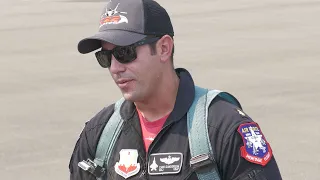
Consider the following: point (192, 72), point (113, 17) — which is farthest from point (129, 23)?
point (192, 72)

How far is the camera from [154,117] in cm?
315

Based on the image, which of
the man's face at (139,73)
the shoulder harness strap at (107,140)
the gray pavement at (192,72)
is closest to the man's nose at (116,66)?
the man's face at (139,73)

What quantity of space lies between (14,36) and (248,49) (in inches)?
188

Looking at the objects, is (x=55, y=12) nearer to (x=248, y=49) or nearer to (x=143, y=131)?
(x=248, y=49)

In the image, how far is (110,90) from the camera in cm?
1022

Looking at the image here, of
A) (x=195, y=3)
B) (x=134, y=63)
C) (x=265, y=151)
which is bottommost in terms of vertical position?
(x=195, y=3)

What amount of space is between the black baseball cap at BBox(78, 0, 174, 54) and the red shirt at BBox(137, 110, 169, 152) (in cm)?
35

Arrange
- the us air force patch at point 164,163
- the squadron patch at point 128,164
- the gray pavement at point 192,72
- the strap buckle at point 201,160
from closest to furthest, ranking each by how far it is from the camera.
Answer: the strap buckle at point 201,160, the us air force patch at point 164,163, the squadron patch at point 128,164, the gray pavement at point 192,72

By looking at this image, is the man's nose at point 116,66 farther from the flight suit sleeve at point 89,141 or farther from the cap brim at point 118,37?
the flight suit sleeve at point 89,141

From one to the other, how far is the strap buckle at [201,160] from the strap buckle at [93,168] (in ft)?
1.48

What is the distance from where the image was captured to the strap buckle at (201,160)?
2861mm

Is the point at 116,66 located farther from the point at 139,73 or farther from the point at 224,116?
the point at 224,116

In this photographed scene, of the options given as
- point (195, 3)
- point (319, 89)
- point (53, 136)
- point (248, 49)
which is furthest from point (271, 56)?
point (195, 3)

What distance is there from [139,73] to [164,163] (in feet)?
1.20
